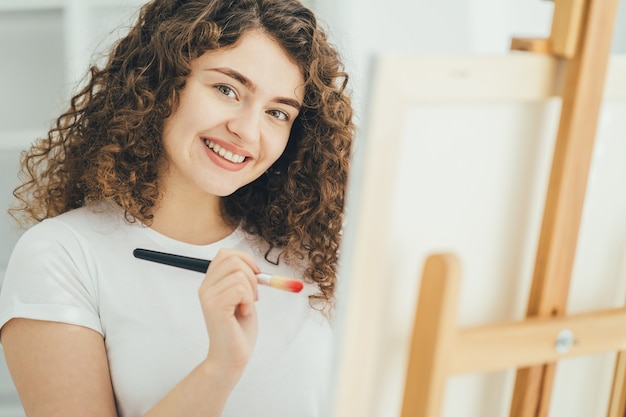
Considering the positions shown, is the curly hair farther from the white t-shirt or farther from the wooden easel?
the wooden easel

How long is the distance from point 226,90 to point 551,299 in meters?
0.63

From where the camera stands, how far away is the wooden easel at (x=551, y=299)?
0.68 metres

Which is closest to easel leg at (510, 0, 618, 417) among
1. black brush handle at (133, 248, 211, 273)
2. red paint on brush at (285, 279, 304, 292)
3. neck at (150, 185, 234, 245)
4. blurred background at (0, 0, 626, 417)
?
red paint on brush at (285, 279, 304, 292)

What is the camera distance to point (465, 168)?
0.72 metres

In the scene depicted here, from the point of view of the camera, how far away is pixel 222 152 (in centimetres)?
120

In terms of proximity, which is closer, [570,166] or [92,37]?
[570,166]

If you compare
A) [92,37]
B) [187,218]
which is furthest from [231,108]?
[92,37]

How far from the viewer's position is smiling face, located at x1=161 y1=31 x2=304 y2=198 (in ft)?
3.87

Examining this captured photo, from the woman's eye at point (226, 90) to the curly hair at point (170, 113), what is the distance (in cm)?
6

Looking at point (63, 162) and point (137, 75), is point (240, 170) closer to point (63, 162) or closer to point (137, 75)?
point (137, 75)

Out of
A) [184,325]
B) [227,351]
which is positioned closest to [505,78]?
[227,351]

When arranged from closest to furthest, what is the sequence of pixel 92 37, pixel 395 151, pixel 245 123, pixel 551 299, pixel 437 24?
1. pixel 395 151
2. pixel 551 299
3. pixel 245 123
4. pixel 92 37
5. pixel 437 24

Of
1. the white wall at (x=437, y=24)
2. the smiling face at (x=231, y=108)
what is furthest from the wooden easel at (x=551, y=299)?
the white wall at (x=437, y=24)

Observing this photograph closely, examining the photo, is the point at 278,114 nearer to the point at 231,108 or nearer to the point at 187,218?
the point at 231,108
